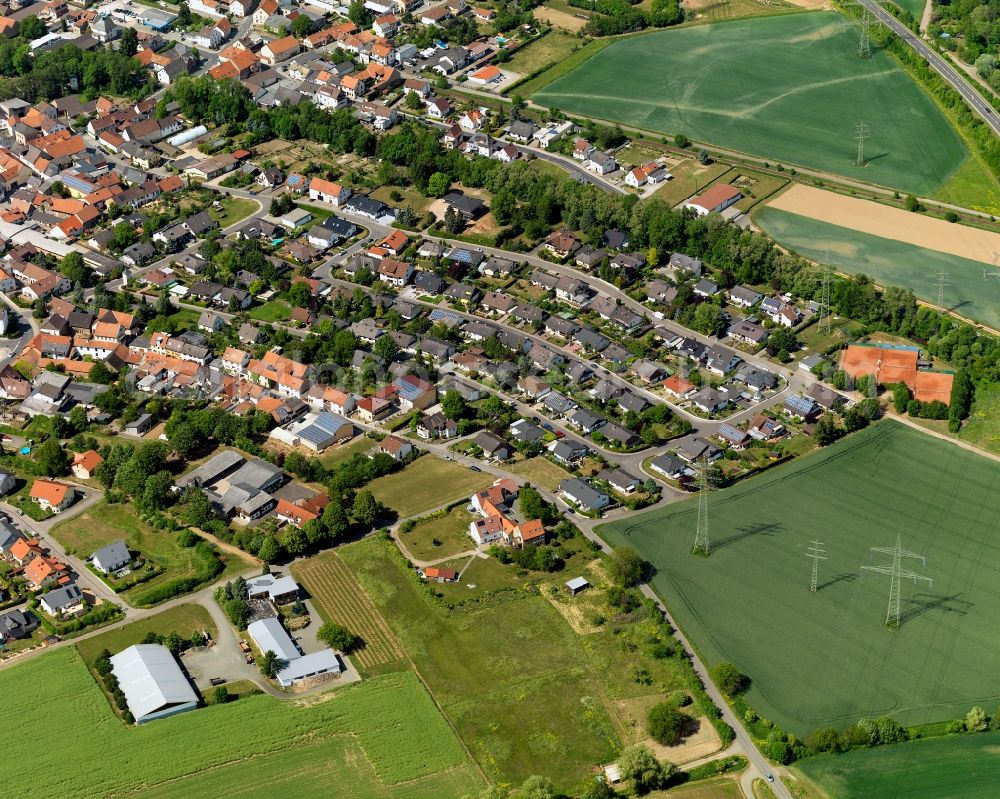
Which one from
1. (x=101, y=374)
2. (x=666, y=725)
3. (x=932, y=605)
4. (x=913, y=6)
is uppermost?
(x=913, y=6)

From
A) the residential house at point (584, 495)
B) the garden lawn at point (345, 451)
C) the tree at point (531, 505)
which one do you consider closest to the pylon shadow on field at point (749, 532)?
the residential house at point (584, 495)

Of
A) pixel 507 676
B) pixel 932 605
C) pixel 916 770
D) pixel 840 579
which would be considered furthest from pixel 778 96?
pixel 916 770

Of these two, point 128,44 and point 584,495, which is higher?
point 128,44

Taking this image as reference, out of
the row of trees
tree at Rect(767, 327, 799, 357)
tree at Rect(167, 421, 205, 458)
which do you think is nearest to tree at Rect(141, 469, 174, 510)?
tree at Rect(167, 421, 205, 458)

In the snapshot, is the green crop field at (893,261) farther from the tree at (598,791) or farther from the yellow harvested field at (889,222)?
the tree at (598,791)

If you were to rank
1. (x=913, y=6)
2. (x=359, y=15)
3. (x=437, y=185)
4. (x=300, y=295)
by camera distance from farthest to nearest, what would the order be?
1. (x=913, y=6)
2. (x=359, y=15)
3. (x=437, y=185)
4. (x=300, y=295)

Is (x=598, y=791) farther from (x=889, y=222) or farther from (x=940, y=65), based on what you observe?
(x=940, y=65)

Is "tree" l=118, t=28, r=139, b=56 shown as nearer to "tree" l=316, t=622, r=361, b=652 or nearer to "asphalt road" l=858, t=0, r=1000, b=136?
"asphalt road" l=858, t=0, r=1000, b=136

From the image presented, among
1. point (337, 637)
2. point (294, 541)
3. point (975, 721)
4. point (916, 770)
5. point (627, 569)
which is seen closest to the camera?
point (916, 770)
